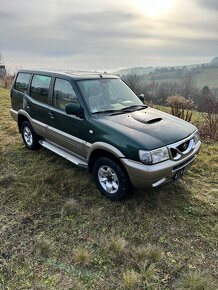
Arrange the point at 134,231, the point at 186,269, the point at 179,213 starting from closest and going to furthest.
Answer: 1. the point at 186,269
2. the point at 134,231
3. the point at 179,213

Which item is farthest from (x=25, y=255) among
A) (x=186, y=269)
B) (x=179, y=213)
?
(x=179, y=213)

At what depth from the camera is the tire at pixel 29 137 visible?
6180mm

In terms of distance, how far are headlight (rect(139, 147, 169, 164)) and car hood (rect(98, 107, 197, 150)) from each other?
6 cm

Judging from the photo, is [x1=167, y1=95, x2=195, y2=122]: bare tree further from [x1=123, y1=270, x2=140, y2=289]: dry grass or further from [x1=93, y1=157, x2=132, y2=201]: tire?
[x1=123, y1=270, x2=140, y2=289]: dry grass

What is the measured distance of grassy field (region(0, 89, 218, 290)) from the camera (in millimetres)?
3027

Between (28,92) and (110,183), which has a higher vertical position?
(28,92)

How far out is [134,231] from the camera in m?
3.78

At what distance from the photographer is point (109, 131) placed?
4.12 metres

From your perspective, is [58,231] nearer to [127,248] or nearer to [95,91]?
[127,248]

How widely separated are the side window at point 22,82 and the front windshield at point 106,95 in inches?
76.4

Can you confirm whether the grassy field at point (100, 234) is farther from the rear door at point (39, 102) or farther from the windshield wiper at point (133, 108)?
the windshield wiper at point (133, 108)

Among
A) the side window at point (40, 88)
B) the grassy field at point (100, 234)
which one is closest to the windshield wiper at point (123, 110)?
the grassy field at point (100, 234)

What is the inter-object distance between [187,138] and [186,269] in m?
1.95

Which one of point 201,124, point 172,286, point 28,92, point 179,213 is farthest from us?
point 201,124
